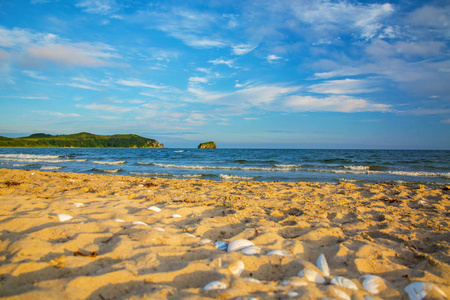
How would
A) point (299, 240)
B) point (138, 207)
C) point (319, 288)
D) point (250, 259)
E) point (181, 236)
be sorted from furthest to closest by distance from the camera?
1. point (138, 207)
2. point (299, 240)
3. point (181, 236)
4. point (250, 259)
5. point (319, 288)

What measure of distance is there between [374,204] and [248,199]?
3.06m

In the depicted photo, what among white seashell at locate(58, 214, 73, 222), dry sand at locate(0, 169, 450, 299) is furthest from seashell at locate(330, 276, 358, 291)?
white seashell at locate(58, 214, 73, 222)

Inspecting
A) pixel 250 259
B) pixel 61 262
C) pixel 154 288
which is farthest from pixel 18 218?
pixel 250 259

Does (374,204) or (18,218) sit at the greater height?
(18,218)

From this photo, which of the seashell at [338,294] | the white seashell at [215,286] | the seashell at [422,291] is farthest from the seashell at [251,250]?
the seashell at [422,291]

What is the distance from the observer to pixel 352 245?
9.43 ft

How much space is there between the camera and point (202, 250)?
A: 247cm

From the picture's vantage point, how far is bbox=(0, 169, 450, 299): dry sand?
1.71 metres

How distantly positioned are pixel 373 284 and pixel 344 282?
0.87 feet

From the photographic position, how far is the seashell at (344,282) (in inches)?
74.4

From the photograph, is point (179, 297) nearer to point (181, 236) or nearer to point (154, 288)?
point (154, 288)

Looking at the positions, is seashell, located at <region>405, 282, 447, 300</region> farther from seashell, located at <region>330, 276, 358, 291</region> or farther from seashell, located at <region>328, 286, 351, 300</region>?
seashell, located at <region>328, 286, 351, 300</region>

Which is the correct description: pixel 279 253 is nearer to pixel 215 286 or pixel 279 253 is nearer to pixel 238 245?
pixel 238 245

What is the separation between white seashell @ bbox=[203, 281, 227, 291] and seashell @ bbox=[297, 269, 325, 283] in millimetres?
736
